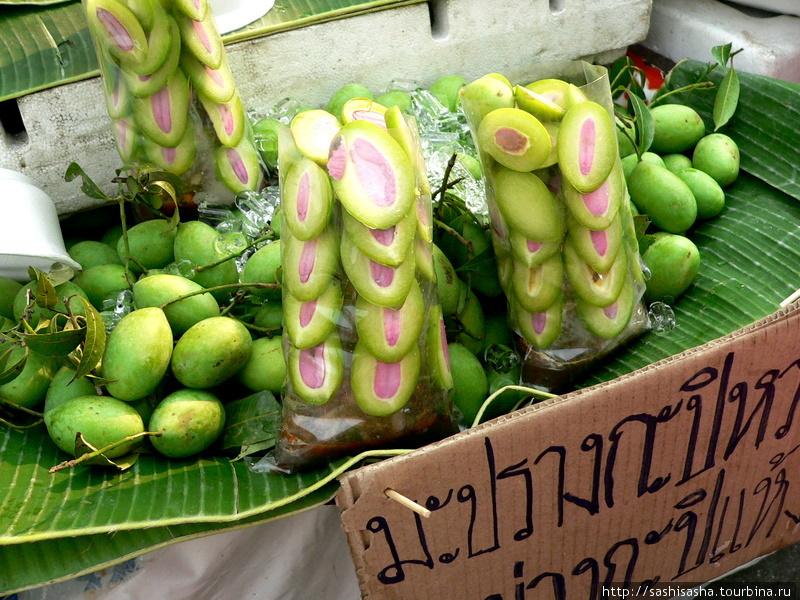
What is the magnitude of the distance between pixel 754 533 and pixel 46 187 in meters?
1.27

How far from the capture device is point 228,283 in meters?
1.03

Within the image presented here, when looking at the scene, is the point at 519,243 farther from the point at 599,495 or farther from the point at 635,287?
the point at 599,495

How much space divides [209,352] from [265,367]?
0.30 ft

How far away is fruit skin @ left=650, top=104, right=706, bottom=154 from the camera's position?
1254 millimetres

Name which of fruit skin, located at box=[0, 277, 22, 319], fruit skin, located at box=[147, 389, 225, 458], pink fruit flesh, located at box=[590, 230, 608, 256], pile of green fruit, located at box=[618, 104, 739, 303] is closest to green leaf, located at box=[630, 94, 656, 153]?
pile of green fruit, located at box=[618, 104, 739, 303]

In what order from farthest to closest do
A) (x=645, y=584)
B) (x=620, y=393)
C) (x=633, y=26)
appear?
(x=633, y=26), (x=645, y=584), (x=620, y=393)

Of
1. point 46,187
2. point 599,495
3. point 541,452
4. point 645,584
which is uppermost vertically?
point 46,187

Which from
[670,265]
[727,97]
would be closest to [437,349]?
[670,265]

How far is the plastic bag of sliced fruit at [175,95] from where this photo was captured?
3.02 feet

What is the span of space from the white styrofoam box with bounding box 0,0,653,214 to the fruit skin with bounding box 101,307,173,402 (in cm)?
48

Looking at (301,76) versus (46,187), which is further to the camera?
(301,76)

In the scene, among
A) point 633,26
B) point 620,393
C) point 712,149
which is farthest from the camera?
point 633,26

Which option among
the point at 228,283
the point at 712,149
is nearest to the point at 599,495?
the point at 228,283

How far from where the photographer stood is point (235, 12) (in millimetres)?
1271
